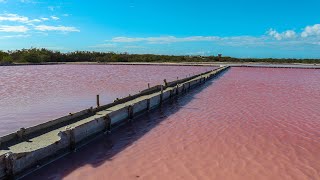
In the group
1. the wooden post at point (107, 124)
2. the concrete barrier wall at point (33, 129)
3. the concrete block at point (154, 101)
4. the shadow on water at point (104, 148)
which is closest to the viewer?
the shadow on water at point (104, 148)

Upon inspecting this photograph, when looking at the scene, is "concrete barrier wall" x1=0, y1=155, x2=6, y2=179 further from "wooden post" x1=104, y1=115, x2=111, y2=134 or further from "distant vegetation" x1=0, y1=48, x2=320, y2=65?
"distant vegetation" x1=0, y1=48, x2=320, y2=65

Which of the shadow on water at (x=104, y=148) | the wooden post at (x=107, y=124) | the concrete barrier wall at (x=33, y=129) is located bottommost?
the shadow on water at (x=104, y=148)

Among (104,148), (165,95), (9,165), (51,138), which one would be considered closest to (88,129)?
(104,148)

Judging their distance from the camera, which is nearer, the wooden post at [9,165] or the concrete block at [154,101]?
the wooden post at [9,165]

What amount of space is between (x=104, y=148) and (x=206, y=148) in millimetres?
2263

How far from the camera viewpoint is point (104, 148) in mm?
7578

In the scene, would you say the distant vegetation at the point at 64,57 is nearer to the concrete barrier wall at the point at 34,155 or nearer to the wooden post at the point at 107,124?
the wooden post at the point at 107,124

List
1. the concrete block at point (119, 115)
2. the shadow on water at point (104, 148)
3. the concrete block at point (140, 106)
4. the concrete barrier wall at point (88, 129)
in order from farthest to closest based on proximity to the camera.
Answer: the concrete block at point (140, 106)
the concrete block at point (119, 115)
the concrete barrier wall at point (88, 129)
the shadow on water at point (104, 148)

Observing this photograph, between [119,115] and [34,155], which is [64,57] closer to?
[119,115]

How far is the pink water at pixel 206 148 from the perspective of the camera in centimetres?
614

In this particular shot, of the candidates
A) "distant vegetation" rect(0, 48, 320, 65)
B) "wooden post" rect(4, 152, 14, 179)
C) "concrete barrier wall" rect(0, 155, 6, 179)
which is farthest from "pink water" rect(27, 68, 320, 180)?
"distant vegetation" rect(0, 48, 320, 65)

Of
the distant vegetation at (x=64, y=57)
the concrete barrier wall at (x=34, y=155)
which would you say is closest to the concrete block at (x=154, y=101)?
the concrete barrier wall at (x=34, y=155)

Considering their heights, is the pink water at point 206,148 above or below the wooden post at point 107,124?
below

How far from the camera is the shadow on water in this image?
241 inches
